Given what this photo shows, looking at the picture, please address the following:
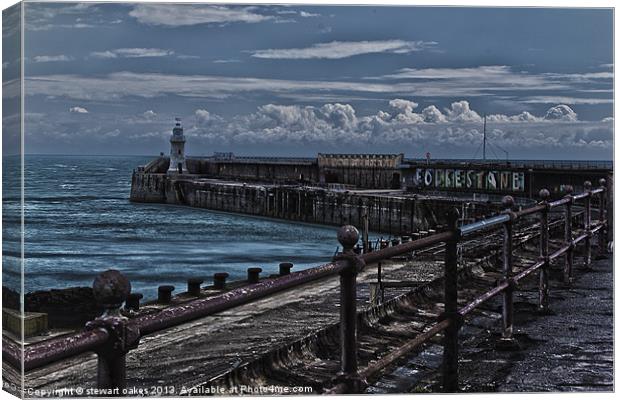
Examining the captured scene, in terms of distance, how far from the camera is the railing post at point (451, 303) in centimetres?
324

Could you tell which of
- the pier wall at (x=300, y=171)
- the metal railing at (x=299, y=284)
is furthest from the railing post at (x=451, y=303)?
the pier wall at (x=300, y=171)

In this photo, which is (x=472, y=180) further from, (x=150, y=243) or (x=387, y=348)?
(x=387, y=348)

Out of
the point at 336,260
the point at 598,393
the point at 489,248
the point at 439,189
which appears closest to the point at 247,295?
the point at 336,260

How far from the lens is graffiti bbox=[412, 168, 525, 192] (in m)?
39.1

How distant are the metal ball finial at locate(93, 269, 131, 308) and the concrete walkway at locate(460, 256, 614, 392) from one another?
2.38 meters

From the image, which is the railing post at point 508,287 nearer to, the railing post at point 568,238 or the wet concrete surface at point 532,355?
the wet concrete surface at point 532,355

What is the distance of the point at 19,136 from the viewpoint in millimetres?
4344

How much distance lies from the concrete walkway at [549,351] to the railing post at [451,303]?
0.64ft

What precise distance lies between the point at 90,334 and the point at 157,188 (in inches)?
2487

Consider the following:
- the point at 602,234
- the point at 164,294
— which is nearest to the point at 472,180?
the point at 164,294

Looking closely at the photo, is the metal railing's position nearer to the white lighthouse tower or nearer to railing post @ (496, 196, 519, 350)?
railing post @ (496, 196, 519, 350)

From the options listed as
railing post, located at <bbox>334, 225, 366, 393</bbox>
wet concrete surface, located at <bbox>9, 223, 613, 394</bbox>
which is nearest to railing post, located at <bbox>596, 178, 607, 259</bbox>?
wet concrete surface, located at <bbox>9, 223, 613, 394</bbox>

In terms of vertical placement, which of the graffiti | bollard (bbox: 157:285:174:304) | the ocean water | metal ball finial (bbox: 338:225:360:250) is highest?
metal ball finial (bbox: 338:225:360:250)

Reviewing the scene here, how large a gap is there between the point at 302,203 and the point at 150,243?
10495mm
